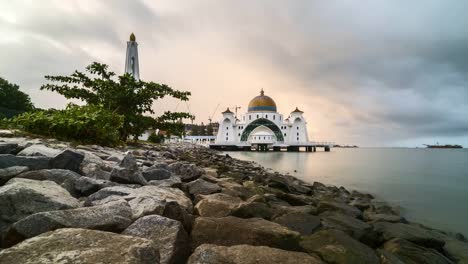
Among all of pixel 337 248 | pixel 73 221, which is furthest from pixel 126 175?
pixel 337 248

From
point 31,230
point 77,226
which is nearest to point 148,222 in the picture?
point 77,226

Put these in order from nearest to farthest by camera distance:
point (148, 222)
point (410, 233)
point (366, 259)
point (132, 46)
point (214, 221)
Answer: point (148, 222)
point (366, 259)
point (214, 221)
point (410, 233)
point (132, 46)

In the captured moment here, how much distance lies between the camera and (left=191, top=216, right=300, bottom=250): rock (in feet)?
8.89

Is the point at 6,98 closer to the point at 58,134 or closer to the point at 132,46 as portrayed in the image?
the point at 132,46

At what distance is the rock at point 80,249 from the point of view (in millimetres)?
1551

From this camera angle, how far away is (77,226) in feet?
6.79

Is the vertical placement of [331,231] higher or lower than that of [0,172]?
lower

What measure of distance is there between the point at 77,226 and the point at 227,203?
2.27 m

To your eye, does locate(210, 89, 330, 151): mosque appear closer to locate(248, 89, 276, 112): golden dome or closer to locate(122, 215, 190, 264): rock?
locate(248, 89, 276, 112): golden dome

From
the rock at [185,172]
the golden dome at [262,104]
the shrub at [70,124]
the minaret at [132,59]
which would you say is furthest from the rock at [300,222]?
the golden dome at [262,104]

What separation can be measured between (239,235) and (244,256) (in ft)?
1.88

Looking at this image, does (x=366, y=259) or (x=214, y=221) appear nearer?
(x=366, y=259)

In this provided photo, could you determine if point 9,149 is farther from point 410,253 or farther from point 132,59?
point 132,59

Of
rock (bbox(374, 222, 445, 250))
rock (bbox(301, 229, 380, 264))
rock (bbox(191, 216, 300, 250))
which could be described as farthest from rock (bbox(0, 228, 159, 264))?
rock (bbox(374, 222, 445, 250))
